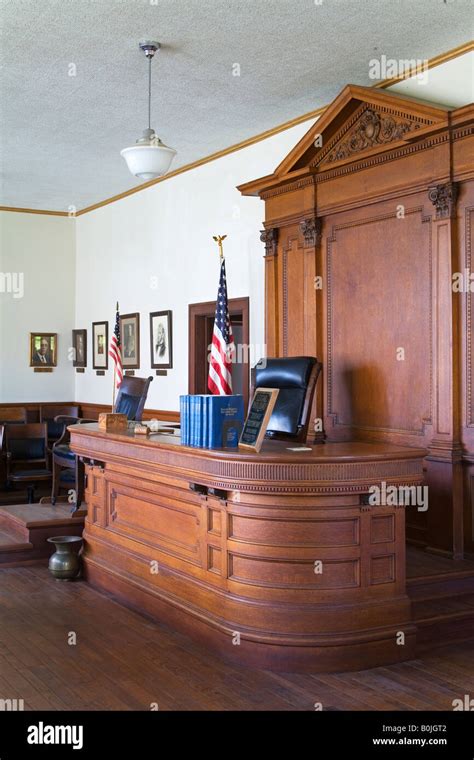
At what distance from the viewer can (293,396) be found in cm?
619

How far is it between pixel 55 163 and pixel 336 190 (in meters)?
4.19

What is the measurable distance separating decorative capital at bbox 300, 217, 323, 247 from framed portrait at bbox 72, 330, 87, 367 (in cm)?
599

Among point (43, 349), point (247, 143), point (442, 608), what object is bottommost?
point (442, 608)

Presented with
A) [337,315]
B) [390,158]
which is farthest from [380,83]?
[337,315]

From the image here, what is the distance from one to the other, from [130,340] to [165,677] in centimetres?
717

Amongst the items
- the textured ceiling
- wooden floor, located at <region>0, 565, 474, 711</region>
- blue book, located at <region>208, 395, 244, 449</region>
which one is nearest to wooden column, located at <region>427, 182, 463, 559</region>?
wooden floor, located at <region>0, 565, 474, 711</region>

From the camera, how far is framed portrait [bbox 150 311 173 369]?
10.3 meters

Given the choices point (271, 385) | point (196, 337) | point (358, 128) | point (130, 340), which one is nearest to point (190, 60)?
point (358, 128)

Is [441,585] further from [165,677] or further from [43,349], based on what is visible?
[43,349]

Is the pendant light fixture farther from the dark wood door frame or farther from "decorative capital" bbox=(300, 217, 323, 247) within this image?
the dark wood door frame

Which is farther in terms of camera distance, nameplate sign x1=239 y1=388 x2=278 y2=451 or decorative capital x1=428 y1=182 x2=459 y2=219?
decorative capital x1=428 y1=182 x2=459 y2=219

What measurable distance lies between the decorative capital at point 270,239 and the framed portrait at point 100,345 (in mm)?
4555

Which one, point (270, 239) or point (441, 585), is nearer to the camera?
point (441, 585)
